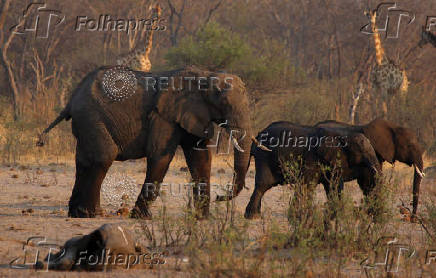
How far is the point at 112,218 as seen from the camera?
9992 millimetres

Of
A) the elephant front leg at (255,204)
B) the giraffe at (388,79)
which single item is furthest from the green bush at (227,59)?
the elephant front leg at (255,204)

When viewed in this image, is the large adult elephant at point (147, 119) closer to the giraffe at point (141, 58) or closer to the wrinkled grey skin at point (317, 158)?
the wrinkled grey skin at point (317, 158)

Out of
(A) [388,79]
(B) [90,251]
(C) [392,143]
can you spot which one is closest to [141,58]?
(A) [388,79]

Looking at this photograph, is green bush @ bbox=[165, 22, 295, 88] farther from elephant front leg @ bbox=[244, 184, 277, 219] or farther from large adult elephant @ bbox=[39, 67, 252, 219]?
large adult elephant @ bbox=[39, 67, 252, 219]

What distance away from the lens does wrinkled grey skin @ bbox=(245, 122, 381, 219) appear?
1020 centimetres

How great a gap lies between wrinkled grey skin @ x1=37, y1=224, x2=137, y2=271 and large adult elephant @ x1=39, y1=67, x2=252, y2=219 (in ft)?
10.3

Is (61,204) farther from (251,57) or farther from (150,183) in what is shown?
(251,57)

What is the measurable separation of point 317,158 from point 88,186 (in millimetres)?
2946

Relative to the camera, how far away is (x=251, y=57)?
73.1ft

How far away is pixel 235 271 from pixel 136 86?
457cm

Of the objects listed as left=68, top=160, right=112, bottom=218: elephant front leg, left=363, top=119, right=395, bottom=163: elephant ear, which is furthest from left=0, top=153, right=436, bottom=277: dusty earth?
left=363, top=119, right=395, bottom=163: elephant ear

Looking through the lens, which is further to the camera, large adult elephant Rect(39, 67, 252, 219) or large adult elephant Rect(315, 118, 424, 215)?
large adult elephant Rect(315, 118, 424, 215)

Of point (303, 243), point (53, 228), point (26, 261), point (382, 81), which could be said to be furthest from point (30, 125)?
point (303, 243)

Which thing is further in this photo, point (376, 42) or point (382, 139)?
point (376, 42)
